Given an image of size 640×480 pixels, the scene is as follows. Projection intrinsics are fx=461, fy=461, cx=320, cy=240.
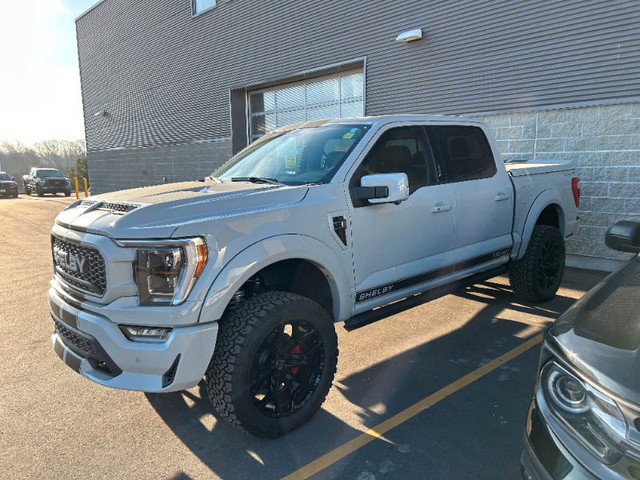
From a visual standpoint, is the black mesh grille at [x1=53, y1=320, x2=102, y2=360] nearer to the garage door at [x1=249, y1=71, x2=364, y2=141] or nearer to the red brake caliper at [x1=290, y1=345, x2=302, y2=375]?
the red brake caliper at [x1=290, y1=345, x2=302, y2=375]

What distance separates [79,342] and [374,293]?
2.03 m

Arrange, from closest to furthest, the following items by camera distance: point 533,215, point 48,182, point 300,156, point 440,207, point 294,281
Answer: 1. point 294,281
2. point 300,156
3. point 440,207
4. point 533,215
5. point 48,182

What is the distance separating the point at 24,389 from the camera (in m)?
3.61

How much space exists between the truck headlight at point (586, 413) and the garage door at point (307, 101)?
31.3 feet

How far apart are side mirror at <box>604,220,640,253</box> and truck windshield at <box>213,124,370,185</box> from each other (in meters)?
1.82

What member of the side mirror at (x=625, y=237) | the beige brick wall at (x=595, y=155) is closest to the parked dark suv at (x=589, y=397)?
the side mirror at (x=625, y=237)

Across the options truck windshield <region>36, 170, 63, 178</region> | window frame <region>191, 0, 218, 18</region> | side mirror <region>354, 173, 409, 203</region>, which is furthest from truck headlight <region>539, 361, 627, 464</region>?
truck windshield <region>36, 170, 63, 178</region>

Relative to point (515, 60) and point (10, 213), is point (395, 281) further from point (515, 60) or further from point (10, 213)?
point (10, 213)

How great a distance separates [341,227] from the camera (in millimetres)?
3230

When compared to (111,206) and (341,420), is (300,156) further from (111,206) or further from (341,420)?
(341,420)

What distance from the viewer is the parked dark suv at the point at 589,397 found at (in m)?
1.46

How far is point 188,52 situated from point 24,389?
46.8 ft

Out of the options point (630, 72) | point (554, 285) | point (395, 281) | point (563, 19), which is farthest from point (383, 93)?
point (395, 281)

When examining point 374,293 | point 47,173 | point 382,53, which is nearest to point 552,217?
point 374,293
